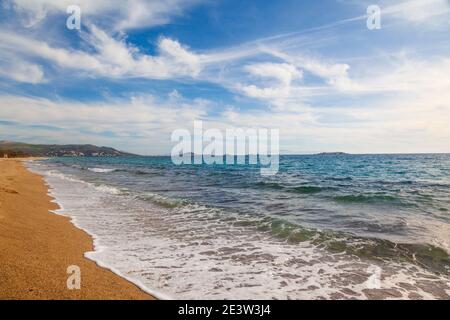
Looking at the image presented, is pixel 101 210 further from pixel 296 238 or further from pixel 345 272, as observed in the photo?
pixel 345 272

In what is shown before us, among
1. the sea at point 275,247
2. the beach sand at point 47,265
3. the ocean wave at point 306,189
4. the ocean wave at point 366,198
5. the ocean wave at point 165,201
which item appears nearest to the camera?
the beach sand at point 47,265

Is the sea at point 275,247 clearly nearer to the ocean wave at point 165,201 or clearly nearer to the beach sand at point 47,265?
the ocean wave at point 165,201

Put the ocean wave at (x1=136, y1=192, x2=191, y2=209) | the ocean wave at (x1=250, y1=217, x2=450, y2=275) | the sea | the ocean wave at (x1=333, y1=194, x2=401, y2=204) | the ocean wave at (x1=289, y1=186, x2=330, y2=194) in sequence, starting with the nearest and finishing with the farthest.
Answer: the sea → the ocean wave at (x1=250, y1=217, x2=450, y2=275) → the ocean wave at (x1=136, y1=192, x2=191, y2=209) → the ocean wave at (x1=333, y1=194, x2=401, y2=204) → the ocean wave at (x1=289, y1=186, x2=330, y2=194)

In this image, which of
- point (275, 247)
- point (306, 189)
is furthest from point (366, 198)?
point (275, 247)

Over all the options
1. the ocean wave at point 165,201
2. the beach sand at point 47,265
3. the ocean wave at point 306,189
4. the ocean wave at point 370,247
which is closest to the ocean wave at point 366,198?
the ocean wave at point 306,189

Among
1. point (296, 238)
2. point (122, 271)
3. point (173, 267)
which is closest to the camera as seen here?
point (122, 271)

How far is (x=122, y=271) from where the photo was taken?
6.58 m

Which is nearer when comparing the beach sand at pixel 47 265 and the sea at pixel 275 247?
the beach sand at pixel 47 265

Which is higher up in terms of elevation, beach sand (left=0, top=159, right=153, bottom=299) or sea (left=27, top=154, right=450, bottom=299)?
beach sand (left=0, top=159, right=153, bottom=299)

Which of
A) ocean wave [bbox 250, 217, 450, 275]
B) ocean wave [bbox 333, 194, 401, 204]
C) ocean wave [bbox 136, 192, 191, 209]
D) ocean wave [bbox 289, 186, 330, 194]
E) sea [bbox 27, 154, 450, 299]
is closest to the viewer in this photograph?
sea [bbox 27, 154, 450, 299]

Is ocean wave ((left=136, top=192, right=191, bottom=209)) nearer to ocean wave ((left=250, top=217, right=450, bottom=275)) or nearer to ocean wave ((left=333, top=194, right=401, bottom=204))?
ocean wave ((left=250, top=217, right=450, bottom=275))

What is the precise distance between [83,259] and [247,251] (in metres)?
4.21

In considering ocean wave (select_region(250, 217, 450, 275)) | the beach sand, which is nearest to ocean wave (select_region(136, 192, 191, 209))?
ocean wave (select_region(250, 217, 450, 275))
